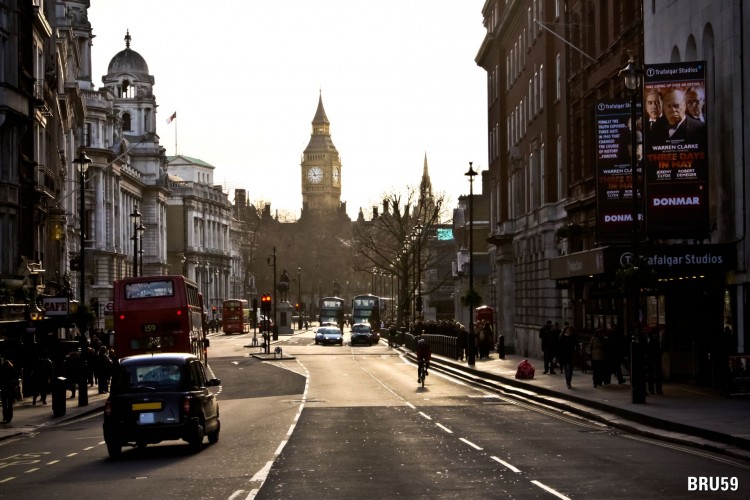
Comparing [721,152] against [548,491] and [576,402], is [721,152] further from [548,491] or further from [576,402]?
[548,491]

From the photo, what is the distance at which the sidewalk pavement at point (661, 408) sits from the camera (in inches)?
921

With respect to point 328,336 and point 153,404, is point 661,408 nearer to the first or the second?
point 153,404

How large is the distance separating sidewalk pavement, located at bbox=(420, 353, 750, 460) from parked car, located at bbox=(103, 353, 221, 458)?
8.33 meters

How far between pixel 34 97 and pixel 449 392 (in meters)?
21.2

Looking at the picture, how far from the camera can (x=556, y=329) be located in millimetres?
47938

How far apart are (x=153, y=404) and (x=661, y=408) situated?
1207 cm

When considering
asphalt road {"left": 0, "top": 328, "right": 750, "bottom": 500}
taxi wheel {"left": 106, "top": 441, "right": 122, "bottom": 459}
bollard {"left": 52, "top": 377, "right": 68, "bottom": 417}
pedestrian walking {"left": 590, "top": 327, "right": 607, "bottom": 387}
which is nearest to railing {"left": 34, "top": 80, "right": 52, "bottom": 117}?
bollard {"left": 52, "top": 377, "right": 68, "bottom": 417}

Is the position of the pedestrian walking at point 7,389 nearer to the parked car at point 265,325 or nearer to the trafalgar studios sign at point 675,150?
the trafalgar studios sign at point 675,150

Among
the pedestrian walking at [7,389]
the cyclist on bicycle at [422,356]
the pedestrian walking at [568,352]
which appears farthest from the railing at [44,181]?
the pedestrian walking at [568,352]

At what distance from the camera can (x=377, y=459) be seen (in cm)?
2131

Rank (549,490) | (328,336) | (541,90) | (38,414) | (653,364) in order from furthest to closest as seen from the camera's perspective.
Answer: (328,336) < (541,90) < (38,414) < (653,364) < (549,490)

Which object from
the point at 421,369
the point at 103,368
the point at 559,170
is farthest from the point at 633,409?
the point at 559,170

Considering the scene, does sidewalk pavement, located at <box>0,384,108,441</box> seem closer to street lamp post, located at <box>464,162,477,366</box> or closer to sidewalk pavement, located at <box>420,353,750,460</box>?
sidewalk pavement, located at <box>420,353,750,460</box>

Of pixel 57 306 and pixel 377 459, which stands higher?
pixel 57 306
